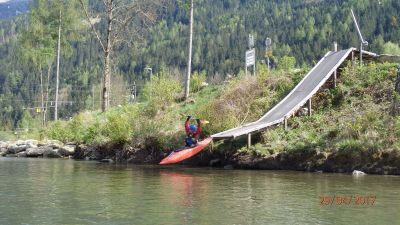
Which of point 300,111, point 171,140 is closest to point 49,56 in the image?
point 171,140

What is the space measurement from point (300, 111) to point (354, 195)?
1088 cm

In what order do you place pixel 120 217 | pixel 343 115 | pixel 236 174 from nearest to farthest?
1. pixel 120 217
2. pixel 236 174
3. pixel 343 115

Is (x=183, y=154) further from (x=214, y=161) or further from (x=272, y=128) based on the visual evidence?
(x=272, y=128)

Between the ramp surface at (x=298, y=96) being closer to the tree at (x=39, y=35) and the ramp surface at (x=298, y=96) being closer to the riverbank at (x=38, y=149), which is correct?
the riverbank at (x=38, y=149)

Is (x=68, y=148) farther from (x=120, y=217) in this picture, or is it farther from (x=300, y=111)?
(x=120, y=217)

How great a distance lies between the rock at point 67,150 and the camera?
28.9 metres

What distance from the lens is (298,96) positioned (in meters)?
23.7

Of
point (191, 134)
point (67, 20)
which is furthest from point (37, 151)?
point (67, 20)

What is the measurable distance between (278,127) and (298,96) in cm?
257

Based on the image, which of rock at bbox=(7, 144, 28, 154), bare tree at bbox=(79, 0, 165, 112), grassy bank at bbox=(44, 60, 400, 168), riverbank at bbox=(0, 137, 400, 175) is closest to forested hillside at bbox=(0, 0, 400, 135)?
bare tree at bbox=(79, 0, 165, 112)

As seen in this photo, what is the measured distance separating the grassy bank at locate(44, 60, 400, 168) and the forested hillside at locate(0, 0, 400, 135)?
7169 centimetres

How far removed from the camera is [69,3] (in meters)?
43.5
